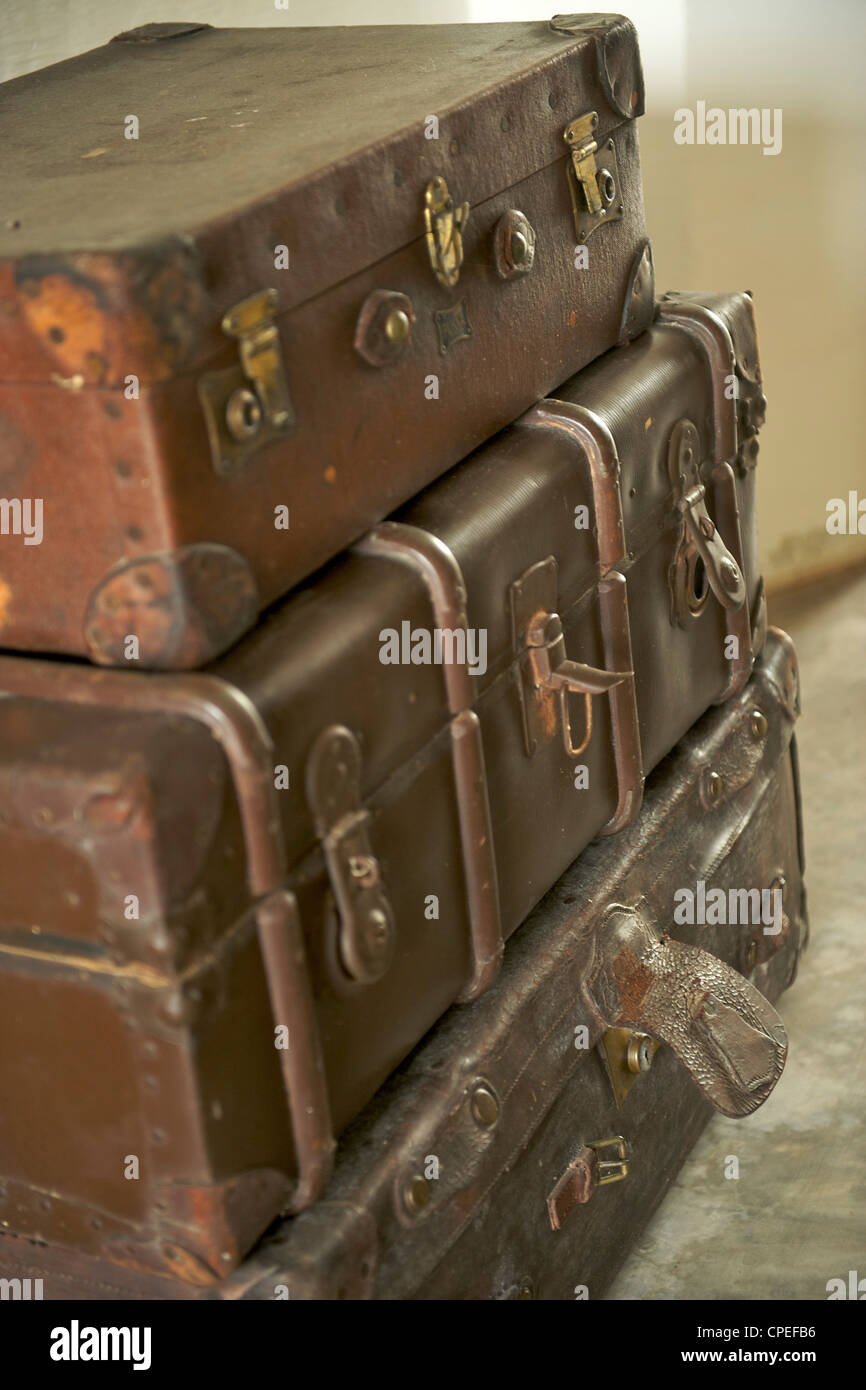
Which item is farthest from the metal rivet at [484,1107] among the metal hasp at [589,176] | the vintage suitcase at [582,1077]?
the metal hasp at [589,176]

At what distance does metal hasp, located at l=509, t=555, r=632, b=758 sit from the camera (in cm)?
156

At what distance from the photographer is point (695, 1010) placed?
1710mm

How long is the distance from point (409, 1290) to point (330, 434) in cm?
76

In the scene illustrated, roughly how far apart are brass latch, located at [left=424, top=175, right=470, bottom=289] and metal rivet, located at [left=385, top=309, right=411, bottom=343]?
3.3 inches

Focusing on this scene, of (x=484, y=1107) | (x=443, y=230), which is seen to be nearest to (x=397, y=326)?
(x=443, y=230)

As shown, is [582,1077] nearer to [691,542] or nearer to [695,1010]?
[695,1010]

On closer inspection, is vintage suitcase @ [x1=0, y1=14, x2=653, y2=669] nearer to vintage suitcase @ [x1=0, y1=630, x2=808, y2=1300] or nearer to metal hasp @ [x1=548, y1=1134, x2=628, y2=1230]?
vintage suitcase @ [x1=0, y1=630, x2=808, y2=1300]

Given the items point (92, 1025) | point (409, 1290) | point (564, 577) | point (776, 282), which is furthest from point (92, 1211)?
point (776, 282)

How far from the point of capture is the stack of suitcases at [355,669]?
3.80 ft

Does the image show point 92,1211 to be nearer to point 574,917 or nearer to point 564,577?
point 574,917

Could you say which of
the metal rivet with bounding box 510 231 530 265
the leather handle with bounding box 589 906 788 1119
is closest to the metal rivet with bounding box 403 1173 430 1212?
the leather handle with bounding box 589 906 788 1119

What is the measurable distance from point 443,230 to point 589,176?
35cm

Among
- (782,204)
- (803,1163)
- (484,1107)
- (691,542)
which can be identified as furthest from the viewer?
(782,204)

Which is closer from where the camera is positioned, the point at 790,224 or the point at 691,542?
the point at 691,542
